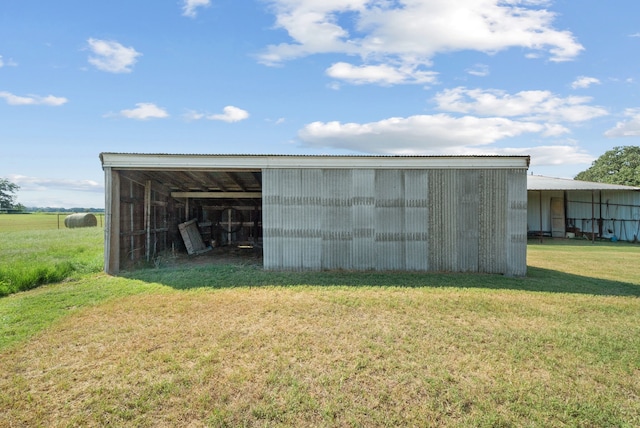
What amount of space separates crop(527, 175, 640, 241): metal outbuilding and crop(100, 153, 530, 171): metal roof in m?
12.8

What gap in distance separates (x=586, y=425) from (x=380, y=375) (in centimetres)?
178

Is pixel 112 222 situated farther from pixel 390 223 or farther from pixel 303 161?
pixel 390 223

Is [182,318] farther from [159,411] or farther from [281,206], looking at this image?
[281,206]

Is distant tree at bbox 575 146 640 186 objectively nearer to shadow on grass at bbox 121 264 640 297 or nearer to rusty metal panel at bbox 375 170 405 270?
shadow on grass at bbox 121 264 640 297

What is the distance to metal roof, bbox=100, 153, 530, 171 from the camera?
913 cm

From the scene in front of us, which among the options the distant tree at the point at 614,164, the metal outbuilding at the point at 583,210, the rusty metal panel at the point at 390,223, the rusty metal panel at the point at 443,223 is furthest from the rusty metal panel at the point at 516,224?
the distant tree at the point at 614,164

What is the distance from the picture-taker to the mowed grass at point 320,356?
326cm

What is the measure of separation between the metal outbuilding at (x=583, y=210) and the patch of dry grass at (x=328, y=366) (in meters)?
16.5

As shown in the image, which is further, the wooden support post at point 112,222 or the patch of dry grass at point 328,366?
the wooden support post at point 112,222

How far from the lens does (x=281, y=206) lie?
30.6 ft

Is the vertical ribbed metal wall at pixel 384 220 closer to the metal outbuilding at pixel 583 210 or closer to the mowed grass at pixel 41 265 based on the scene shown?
the mowed grass at pixel 41 265

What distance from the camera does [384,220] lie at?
939cm

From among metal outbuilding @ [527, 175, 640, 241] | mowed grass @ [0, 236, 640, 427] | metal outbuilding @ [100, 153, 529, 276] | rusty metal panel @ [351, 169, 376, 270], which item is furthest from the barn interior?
metal outbuilding @ [527, 175, 640, 241]

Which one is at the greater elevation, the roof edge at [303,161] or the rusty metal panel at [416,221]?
the roof edge at [303,161]
